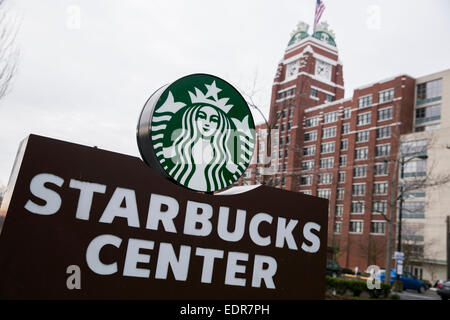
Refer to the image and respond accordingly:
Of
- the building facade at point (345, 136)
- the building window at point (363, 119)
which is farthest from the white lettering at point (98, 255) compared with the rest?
the building window at point (363, 119)

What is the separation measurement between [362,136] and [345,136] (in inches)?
135

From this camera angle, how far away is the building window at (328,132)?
2509 inches

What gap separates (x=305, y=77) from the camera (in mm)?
67125

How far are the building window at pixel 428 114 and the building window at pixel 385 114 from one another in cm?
377

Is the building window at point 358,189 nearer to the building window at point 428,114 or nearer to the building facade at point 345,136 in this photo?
the building facade at point 345,136

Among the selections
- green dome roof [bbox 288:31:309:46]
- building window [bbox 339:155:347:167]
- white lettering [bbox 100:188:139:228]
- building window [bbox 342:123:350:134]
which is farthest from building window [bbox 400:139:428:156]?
green dome roof [bbox 288:31:309:46]

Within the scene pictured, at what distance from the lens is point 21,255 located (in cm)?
404

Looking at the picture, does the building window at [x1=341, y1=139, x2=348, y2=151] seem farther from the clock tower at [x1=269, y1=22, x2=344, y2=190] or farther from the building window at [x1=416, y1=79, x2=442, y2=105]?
the building window at [x1=416, y1=79, x2=442, y2=105]

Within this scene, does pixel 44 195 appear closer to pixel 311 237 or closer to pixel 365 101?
pixel 311 237

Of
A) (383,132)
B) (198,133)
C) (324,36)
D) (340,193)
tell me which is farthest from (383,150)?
(198,133)

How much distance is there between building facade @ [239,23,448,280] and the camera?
52.7 m

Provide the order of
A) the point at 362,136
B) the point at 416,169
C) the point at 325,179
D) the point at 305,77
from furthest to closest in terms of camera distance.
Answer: the point at 305,77 < the point at 325,179 < the point at 362,136 < the point at 416,169

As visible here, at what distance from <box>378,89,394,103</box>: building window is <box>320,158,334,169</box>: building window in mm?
11552
